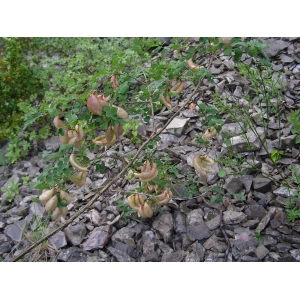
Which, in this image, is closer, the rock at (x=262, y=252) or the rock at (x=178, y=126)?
the rock at (x=262, y=252)

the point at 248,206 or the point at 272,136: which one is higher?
the point at 272,136

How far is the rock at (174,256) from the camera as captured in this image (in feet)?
5.82

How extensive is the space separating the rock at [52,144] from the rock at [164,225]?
1.07 meters

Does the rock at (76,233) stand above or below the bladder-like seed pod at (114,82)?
below

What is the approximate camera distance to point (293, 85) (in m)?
2.62

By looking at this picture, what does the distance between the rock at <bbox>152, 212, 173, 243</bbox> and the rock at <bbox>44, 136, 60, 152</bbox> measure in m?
1.07

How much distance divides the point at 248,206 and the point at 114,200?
0.70m

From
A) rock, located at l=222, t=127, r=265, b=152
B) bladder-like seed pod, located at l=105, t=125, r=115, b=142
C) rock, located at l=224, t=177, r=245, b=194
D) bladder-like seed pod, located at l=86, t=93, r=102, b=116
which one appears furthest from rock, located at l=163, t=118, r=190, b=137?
bladder-like seed pod, located at l=86, t=93, r=102, b=116

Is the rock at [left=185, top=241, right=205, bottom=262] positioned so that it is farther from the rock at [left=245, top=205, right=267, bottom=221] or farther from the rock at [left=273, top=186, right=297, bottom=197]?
the rock at [left=273, top=186, right=297, bottom=197]

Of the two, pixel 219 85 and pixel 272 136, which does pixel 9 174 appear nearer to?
pixel 219 85

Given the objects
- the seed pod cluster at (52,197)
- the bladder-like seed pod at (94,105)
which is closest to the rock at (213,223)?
the seed pod cluster at (52,197)

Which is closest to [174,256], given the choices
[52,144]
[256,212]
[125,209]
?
[125,209]

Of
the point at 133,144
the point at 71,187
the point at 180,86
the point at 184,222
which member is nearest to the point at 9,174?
the point at 71,187

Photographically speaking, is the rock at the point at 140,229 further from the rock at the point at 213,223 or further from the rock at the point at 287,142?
the rock at the point at 287,142
